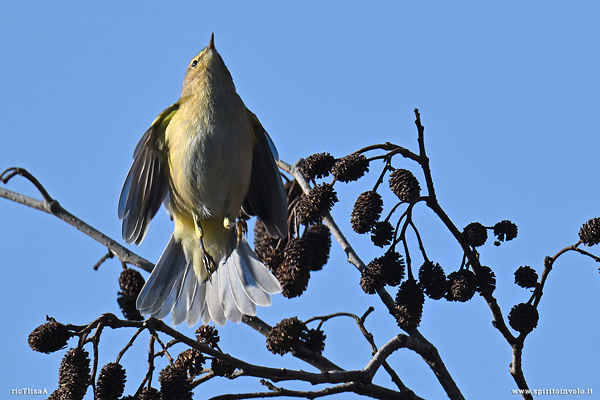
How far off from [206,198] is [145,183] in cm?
59

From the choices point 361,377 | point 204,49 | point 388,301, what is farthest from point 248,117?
point 361,377

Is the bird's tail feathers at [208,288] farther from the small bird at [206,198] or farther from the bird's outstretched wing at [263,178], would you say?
the bird's outstretched wing at [263,178]

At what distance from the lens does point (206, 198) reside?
4.60 metres

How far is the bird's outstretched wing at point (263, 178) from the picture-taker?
16.2 feet

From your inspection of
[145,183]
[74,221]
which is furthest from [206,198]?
[74,221]

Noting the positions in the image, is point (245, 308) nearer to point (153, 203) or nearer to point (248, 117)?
point (153, 203)

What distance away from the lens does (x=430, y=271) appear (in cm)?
303

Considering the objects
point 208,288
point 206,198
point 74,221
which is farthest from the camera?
point 208,288

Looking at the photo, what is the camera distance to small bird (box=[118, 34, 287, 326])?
448cm

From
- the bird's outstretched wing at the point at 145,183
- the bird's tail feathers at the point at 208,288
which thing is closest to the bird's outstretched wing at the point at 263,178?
the bird's tail feathers at the point at 208,288

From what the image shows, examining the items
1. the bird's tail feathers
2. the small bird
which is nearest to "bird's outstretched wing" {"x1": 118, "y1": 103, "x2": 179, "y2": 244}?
the small bird

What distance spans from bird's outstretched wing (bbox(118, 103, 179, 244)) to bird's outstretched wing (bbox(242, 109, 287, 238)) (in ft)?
2.14

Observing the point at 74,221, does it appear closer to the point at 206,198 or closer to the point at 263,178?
the point at 206,198

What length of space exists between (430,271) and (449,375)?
70 centimetres
